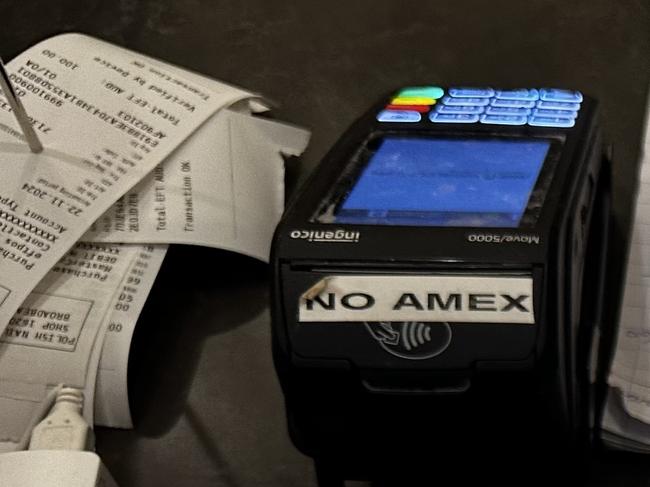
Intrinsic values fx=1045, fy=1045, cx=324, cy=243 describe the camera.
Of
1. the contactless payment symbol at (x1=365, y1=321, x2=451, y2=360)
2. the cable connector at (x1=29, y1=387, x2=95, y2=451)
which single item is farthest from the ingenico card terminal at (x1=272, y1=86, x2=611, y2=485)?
the cable connector at (x1=29, y1=387, x2=95, y2=451)

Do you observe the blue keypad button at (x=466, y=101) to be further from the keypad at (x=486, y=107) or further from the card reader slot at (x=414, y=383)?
the card reader slot at (x=414, y=383)

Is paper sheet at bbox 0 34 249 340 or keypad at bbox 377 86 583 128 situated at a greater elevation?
keypad at bbox 377 86 583 128

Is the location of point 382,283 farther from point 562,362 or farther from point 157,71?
point 157,71

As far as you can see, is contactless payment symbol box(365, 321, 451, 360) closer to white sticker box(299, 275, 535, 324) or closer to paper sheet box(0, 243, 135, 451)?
white sticker box(299, 275, 535, 324)

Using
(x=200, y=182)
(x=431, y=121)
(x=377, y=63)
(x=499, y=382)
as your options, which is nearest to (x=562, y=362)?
(x=499, y=382)

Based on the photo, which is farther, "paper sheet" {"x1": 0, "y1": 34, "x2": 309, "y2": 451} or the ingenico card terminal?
"paper sheet" {"x1": 0, "y1": 34, "x2": 309, "y2": 451}

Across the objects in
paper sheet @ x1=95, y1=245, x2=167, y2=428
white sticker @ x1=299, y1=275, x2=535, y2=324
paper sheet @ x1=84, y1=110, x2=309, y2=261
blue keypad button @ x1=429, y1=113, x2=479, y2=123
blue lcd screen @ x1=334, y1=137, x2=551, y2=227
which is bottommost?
paper sheet @ x1=95, y1=245, x2=167, y2=428

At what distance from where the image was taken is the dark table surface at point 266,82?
519mm

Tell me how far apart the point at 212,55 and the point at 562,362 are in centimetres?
43

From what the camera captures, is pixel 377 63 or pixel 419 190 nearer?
pixel 419 190

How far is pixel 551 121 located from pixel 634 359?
0.12m

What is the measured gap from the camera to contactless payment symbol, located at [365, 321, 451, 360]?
1.33ft

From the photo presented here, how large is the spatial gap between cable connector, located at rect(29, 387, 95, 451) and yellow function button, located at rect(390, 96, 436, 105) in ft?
0.73

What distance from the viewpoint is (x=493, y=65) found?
2.36 ft
